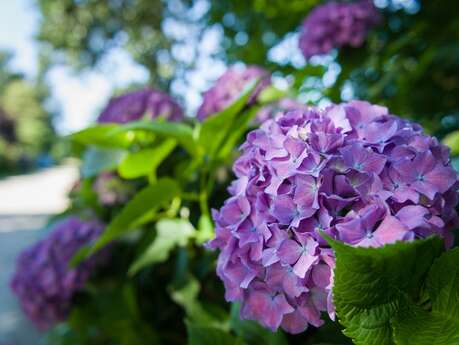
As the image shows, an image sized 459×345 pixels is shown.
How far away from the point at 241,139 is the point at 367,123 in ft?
1.46

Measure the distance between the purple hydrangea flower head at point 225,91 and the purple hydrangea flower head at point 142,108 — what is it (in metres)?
0.11

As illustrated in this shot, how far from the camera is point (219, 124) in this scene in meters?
0.66

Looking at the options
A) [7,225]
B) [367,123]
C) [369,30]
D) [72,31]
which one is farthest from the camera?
[72,31]

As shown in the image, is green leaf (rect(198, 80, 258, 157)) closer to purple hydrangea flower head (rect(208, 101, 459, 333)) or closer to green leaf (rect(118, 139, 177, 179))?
green leaf (rect(118, 139, 177, 179))

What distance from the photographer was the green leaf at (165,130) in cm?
61

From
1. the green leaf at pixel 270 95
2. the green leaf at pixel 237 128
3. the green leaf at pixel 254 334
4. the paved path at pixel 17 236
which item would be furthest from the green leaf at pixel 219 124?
the paved path at pixel 17 236

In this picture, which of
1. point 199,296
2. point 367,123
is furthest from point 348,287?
point 199,296

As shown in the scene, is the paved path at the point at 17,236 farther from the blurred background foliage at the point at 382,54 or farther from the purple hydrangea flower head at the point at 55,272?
the blurred background foliage at the point at 382,54

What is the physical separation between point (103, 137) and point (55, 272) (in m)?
0.44

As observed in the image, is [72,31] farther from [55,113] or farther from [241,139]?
[55,113]

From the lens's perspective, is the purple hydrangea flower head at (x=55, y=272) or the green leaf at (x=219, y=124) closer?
the green leaf at (x=219, y=124)

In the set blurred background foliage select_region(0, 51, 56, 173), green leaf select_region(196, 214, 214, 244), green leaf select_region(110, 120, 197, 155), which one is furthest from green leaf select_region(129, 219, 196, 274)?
blurred background foliage select_region(0, 51, 56, 173)

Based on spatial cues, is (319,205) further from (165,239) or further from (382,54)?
(382,54)

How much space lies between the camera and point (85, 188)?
1021mm
